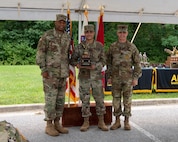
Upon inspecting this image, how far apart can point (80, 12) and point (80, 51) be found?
890 mm

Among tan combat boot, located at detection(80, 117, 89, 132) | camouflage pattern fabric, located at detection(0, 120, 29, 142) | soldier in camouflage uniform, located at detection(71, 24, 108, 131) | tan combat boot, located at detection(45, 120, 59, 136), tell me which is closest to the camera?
camouflage pattern fabric, located at detection(0, 120, 29, 142)

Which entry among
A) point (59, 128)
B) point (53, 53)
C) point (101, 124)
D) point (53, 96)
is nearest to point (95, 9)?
point (53, 53)

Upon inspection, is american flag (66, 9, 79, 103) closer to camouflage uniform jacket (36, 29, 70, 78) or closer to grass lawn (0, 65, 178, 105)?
camouflage uniform jacket (36, 29, 70, 78)

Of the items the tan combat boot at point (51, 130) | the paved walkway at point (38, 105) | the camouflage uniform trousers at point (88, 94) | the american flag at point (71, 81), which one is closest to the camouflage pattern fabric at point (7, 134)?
the tan combat boot at point (51, 130)

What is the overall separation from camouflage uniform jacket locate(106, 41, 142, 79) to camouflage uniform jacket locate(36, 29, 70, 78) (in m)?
0.75

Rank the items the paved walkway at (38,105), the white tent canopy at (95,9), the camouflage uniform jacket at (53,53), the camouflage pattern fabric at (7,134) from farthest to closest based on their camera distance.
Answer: the paved walkway at (38,105) < the white tent canopy at (95,9) < the camouflage uniform jacket at (53,53) < the camouflage pattern fabric at (7,134)

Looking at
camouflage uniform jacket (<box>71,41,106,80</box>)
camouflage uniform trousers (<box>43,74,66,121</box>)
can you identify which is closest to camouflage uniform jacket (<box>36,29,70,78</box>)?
camouflage uniform trousers (<box>43,74,66,121</box>)

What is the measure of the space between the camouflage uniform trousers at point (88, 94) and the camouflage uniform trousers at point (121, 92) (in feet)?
0.68

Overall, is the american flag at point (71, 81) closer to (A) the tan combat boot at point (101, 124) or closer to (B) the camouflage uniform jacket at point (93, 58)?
(B) the camouflage uniform jacket at point (93, 58)

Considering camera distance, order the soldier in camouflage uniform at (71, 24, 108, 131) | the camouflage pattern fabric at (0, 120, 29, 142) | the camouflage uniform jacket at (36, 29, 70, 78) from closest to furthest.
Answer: the camouflage pattern fabric at (0, 120, 29, 142), the camouflage uniform jacket at (36, 29, 70, 78), the soldier in camouflage uniform at (71, 24, 108, 131)

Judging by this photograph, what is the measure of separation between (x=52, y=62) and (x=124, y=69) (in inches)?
41.7

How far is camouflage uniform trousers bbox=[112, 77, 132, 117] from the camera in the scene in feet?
14.3

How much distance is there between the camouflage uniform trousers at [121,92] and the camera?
435cm

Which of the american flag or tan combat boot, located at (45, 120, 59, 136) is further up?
the american flag
